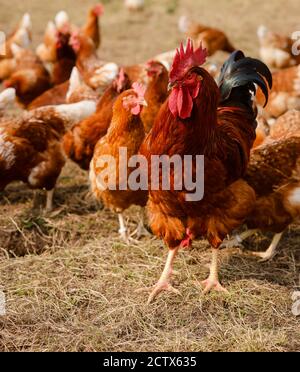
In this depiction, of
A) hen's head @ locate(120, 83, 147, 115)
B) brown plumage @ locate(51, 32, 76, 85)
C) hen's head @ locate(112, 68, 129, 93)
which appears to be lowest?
hen's head @ locate(120, 83, 147, 115)

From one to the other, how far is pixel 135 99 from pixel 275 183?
1.21 metres

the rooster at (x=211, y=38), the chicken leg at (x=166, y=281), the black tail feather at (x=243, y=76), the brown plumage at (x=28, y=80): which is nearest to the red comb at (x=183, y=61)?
the black tail feather at (x=243, y=76)

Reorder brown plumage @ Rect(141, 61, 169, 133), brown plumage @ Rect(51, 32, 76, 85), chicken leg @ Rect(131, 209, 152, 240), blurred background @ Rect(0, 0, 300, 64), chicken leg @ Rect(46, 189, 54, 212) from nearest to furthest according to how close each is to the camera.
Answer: chicken leg @ Rect(131, 209, 152, 240) → chicken leg @ Rect(46, 189, 54, 212) → brown plumage @ Rect(141, 61, 169, 133) → brown plumage @ Rect(51, 32, 76, 85) → blurred background @ Rect(0, 0, 300, 64)

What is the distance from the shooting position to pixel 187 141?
10.6ft

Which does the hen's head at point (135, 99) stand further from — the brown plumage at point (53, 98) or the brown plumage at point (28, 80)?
the brown plumage at point (28, 80)

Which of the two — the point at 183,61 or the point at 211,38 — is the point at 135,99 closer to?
the point at 183,61

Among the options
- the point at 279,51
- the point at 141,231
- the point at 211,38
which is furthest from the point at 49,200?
the point at 211,38

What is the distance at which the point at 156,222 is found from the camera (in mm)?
3623

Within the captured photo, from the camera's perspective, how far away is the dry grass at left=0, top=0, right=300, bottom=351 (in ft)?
10.7

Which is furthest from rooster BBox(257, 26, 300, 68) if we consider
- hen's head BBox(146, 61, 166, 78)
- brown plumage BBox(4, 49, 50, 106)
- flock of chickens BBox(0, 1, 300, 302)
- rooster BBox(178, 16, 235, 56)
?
brown plumage BBox(4, 49, 50, 106)

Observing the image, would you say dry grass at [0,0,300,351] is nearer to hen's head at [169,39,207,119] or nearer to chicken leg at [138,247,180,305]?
chicken leg at [138,247,180,305]

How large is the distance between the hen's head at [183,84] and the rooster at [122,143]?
0.92 m

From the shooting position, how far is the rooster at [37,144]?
15.2ft

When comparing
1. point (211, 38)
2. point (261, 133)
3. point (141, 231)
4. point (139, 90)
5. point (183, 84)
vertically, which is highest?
point (211, 38)
